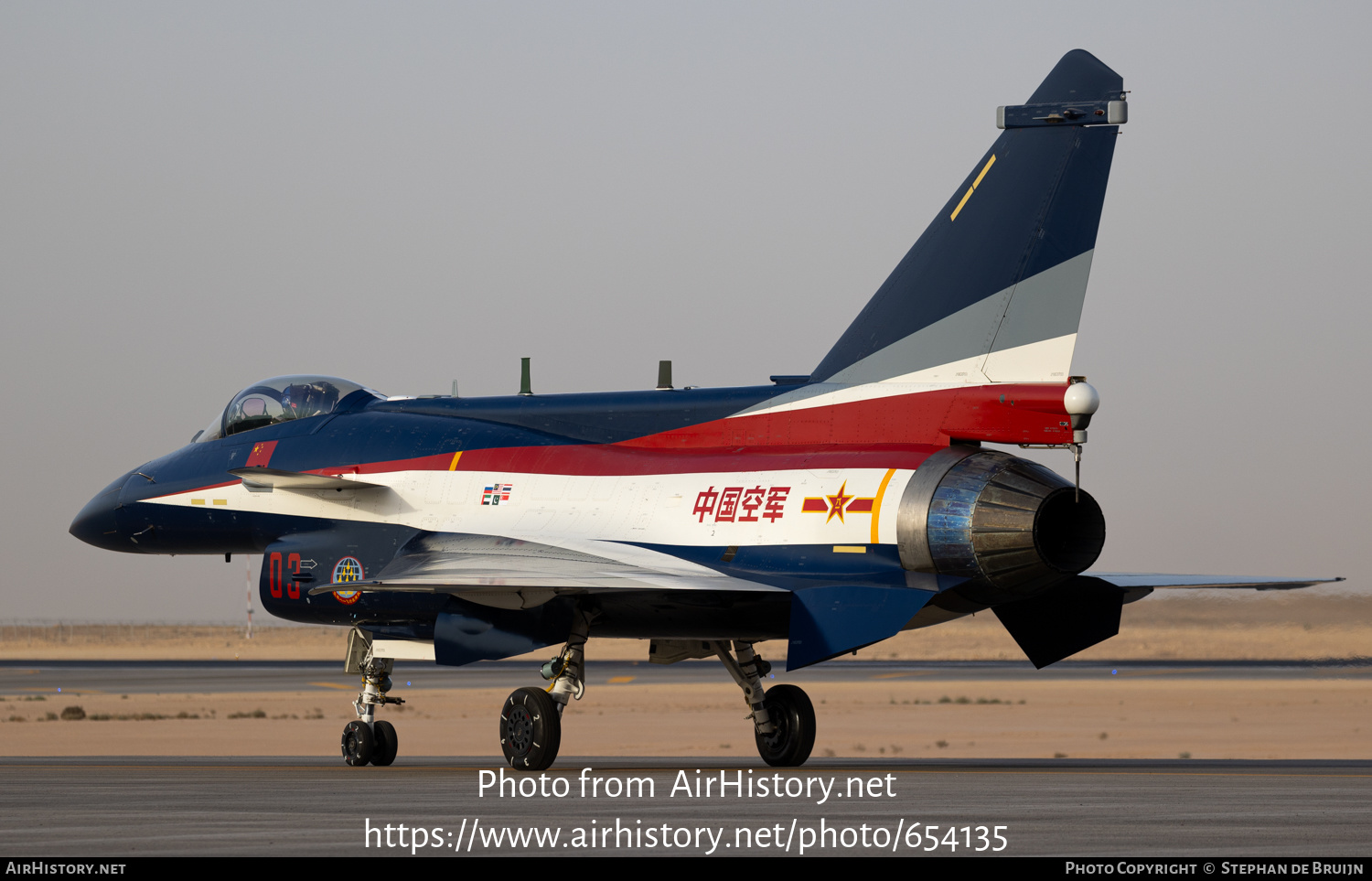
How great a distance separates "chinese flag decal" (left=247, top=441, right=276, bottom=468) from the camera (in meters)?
22.6

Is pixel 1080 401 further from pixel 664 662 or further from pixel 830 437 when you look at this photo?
pixel 664 662

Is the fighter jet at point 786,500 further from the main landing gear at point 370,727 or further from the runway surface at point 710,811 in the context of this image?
the runway surface at point 710,811

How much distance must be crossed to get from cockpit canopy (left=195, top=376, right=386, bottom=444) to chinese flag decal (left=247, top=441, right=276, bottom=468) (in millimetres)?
402

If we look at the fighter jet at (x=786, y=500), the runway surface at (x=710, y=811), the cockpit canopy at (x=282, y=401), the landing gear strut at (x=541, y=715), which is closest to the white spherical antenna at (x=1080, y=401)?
the fighter jet at (x=786, y=500)

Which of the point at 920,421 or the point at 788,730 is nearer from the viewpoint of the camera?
the point at 920,421

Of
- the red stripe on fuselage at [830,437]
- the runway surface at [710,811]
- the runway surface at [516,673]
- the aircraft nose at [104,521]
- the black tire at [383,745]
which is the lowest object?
the runway surface at [516,673]

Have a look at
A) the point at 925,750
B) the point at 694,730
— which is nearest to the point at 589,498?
the point at 925,750

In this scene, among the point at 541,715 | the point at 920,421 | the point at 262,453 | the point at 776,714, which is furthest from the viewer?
the point at 262,453

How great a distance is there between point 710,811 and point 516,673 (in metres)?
43.6

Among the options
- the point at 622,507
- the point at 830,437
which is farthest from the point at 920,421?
the point at 622,507

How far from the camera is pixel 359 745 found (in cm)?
2070

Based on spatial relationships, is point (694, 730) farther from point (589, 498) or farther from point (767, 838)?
point (767, 838)

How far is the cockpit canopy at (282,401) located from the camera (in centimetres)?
2295

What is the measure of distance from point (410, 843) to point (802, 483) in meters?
7.03
